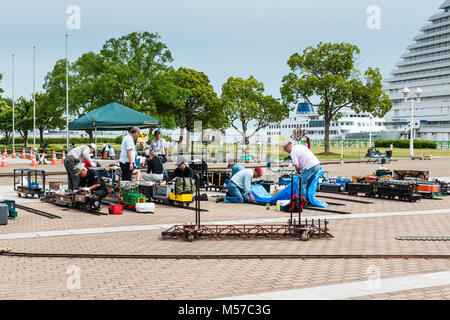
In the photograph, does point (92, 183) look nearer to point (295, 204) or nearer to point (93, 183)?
point (93, 183)

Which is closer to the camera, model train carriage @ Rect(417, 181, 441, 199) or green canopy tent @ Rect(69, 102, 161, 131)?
model train carriage @ Rect(417, 181, 441, 199)

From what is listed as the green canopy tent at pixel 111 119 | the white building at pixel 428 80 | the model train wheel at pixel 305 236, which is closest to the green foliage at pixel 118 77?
the green canopy tent at pixel 111 119

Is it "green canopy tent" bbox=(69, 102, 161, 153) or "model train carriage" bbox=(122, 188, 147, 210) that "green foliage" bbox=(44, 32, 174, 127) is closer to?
"green canopy tent" bbox=(69, 102, 161, 153)

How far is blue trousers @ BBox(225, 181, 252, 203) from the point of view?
15.9 m

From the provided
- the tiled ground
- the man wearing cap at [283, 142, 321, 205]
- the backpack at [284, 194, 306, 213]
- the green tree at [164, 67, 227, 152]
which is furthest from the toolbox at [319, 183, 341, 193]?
the green tree at [164, 67, 227, 152]

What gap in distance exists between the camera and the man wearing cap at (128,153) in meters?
14.3

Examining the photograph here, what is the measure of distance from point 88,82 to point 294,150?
44.4 m

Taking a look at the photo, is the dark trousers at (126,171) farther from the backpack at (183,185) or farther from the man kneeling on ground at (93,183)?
the backpack at (183,185)

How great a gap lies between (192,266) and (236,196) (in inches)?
326

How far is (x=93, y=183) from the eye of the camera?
14.3 metres

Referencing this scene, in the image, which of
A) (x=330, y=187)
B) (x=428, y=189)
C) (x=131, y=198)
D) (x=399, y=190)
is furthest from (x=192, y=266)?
(x=428, y=189)

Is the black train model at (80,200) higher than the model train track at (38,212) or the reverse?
higher

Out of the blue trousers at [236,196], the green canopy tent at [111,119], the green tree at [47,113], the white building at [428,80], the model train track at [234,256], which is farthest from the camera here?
the white building at [428,80]

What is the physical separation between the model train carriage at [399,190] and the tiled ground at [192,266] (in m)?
5.13
